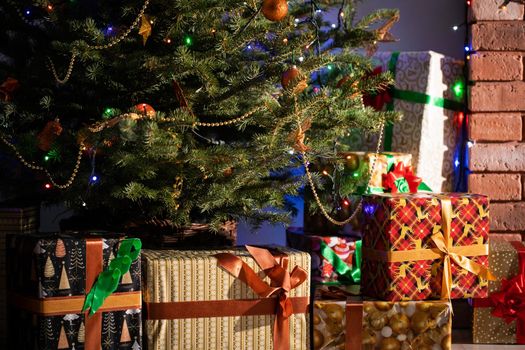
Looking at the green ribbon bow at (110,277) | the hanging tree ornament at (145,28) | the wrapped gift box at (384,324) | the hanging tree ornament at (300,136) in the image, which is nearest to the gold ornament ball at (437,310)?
the wrapped gift box at (384,324)

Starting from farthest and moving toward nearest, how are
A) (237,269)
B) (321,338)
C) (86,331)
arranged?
(321,338) → (237,269) → (86,331)

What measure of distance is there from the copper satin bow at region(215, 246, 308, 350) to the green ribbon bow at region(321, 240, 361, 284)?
500mm

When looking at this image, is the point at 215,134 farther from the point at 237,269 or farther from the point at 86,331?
the point at 86,331

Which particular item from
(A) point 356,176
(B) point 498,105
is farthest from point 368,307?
(B) point 498,105

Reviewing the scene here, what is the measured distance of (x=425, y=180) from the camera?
112 inches

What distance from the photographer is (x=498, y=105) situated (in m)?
2.81

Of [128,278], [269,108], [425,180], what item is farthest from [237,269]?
[425,180]

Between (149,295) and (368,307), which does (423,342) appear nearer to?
(368,307)

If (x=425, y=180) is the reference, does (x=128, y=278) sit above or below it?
below

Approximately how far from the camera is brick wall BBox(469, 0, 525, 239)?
9.21 ft

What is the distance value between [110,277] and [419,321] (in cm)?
84

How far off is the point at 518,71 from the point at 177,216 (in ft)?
4.41

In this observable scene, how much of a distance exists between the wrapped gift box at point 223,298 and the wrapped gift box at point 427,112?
903 mm

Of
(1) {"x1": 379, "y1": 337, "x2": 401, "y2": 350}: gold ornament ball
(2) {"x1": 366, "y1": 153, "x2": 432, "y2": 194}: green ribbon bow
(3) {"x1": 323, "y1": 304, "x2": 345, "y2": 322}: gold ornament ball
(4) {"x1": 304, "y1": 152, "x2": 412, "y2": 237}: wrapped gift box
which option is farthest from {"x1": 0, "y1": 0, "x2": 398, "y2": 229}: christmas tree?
(1) {"x1": 379, "y1": 337, "x2": 401, "y2": 350}: gold ornament ball
